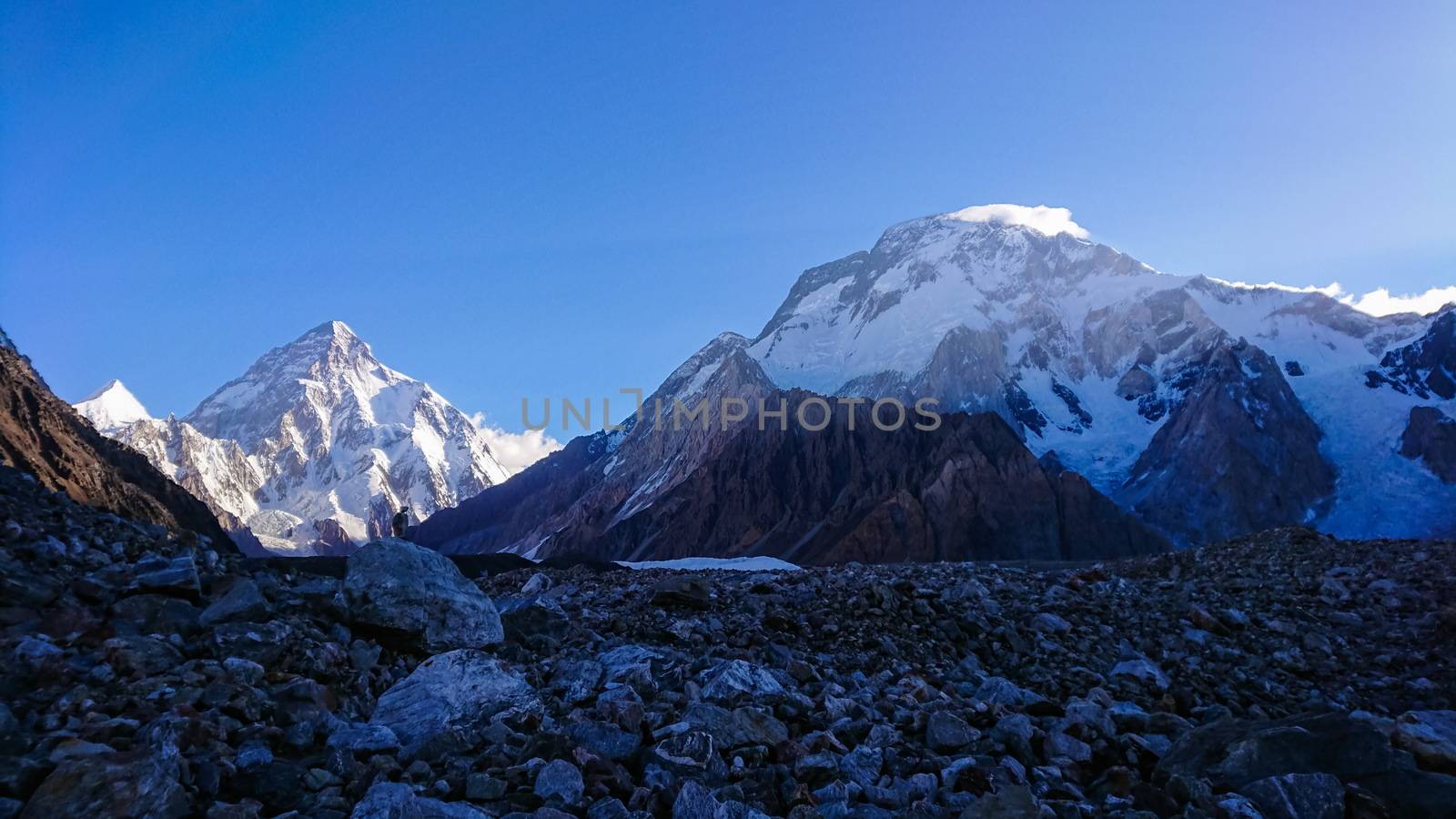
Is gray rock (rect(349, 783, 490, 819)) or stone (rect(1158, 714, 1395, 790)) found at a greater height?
gray rock (rect(349, 783, 490, 819))

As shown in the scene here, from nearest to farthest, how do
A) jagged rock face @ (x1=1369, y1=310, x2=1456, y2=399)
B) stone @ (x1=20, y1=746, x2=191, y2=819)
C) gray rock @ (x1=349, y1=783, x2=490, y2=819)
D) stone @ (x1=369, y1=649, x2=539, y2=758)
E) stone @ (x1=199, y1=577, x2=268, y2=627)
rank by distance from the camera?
stone @ (x1=20, y1=746, x2=191, y2=819)
gray rock @ (x1=349, y1=783, x2=490, y2=819)
stone @ (x1=369, y1=649, x2=539, y2=758)
stone @ (x1=199, y1=577, x2=268, y2=627)
jagged rock face @ (x1=1369, y1=310, x2=1456, y2=399)

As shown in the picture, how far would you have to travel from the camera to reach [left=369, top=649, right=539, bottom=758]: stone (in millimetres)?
5023

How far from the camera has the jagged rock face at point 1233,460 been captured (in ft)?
360

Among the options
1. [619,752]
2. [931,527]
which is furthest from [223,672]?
[931,527]

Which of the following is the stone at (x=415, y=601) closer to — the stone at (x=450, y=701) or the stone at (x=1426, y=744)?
the stone at (x=450, y=701)

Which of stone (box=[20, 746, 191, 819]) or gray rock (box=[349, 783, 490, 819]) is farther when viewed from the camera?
gray rock (box=[349, 783, 490, 819])

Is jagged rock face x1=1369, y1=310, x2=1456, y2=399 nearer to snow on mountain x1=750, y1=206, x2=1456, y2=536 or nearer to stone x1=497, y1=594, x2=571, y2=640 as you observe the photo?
snow on mountain x1=750, y1=206, x2=1456, y2=536

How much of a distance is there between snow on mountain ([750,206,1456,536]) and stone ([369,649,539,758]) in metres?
124

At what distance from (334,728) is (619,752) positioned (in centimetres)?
178

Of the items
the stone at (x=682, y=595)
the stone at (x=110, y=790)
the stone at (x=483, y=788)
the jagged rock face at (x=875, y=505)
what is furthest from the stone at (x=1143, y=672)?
the jagged rock face at (x=875, y=505)

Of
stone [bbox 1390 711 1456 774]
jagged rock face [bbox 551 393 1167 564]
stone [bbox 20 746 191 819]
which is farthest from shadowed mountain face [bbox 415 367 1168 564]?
stone [bbox 20 746 191 819]

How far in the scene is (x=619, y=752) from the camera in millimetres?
4887

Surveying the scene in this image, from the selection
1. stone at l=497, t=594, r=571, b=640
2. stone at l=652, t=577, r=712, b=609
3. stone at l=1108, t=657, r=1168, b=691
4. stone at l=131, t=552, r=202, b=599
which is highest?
stone at l=131, t=552, r=202, b=599

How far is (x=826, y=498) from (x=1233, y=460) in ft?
194
